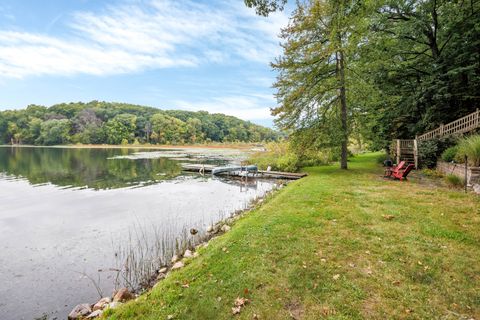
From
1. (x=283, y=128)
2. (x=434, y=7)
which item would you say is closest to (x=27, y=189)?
(x=283, y=128)

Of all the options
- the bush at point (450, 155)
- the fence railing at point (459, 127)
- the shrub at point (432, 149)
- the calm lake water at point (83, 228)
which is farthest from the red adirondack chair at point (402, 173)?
Result: the calm lake water at point (83, 228)

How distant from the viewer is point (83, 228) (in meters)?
9.51

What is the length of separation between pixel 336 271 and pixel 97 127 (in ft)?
339

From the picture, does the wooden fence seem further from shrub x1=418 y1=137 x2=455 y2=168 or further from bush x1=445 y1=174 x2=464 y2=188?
bush x1=445 y1=174 x2=464 y2=188

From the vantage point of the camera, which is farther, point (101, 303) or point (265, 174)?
point (265, 174)

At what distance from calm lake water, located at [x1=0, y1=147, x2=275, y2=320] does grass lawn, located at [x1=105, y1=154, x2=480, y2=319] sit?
8.24 ft

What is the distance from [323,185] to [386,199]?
3.34 meters

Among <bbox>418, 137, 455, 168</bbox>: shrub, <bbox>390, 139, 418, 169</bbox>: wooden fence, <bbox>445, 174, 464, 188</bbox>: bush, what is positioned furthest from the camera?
<bbox>390, 139, 418, 169</bbox>: wooden fence

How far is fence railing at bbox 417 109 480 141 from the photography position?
46.6 ft

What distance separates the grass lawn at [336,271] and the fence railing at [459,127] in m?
10.2

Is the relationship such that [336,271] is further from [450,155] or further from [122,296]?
[450,155]

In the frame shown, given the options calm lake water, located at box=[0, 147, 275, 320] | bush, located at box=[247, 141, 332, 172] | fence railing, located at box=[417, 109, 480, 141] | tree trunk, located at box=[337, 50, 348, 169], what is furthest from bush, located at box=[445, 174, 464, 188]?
bush, located at box=[247, 141, 332, 172]

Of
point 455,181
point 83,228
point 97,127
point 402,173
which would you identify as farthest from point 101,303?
→ point 97,127

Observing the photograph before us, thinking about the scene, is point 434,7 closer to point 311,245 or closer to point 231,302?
point 311,245
